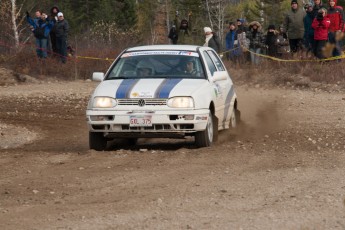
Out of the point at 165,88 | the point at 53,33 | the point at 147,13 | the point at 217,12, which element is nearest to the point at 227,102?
the point at 165,88

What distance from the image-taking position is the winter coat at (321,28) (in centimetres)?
2329

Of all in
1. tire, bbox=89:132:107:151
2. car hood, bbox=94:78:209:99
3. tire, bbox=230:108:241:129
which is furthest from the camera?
tire, bbox=230:108:241:129

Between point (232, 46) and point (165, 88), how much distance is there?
15.9 meters

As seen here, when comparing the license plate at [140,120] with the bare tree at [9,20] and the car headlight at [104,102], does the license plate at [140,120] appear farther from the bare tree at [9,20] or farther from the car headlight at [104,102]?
the bare tree at [9,20]

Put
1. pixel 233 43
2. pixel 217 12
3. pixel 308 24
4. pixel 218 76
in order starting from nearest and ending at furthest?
pixel 218 76, pixel 308 24, pixel 233 43, pixel 217 12

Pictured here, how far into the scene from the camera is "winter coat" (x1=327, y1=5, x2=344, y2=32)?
73.3 feet

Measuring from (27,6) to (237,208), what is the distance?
43.6 m

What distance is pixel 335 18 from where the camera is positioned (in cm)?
2267

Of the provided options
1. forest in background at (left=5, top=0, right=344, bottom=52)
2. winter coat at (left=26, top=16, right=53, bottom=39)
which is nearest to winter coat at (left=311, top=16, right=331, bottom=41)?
winter coat at (left=26, top=16, right=53, bottom=39)

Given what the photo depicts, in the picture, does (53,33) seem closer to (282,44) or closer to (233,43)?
(233,43)

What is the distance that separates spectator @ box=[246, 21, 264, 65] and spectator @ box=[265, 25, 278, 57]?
0.25m

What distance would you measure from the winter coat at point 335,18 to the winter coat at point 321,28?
0.26 metres

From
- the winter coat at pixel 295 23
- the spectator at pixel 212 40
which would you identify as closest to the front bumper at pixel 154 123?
the spectator at pixel 212 40

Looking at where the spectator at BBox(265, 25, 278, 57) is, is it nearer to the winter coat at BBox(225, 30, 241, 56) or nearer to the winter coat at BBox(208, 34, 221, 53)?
the winter coat at BBox(225, 30, 241, 56)
